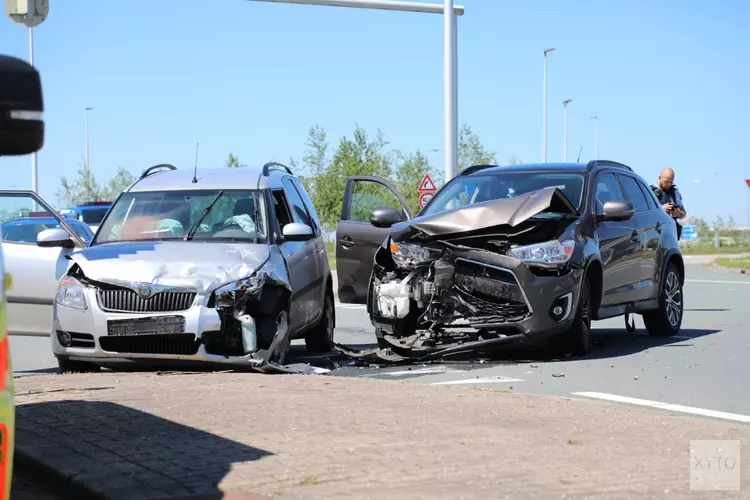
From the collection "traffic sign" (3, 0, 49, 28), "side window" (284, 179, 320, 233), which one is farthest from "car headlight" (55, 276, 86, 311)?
"traffic sign" (3, 0, 49, 28)

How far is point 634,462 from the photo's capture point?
5945 millimetres

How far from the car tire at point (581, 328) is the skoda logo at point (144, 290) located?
3.92 m

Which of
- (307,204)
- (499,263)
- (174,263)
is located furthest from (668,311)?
(174,263)

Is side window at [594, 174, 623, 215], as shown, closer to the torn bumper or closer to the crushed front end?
the crushed front end

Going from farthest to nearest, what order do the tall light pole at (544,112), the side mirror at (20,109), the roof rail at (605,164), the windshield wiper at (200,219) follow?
the tall light pole at (544,112), the roof rail at (605,164), the windshield wiper at (200,219), the side mirror at (20,109)

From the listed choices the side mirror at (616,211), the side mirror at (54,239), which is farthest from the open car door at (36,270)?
the side mirror at (616,211)

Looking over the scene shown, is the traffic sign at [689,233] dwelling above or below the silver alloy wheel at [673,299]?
below

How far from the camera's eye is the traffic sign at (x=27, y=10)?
45.1 feet

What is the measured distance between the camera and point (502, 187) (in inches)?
484

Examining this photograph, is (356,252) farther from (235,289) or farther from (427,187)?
(427,187)

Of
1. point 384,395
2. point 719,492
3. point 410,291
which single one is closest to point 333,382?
point 384,395

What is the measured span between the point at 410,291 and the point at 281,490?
6.08 m

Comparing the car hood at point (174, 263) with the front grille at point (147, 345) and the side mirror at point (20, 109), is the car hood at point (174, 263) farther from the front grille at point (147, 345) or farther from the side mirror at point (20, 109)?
the side mirror at point (20, 109)

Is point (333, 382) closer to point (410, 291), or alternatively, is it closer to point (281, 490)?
point (410, 291)
